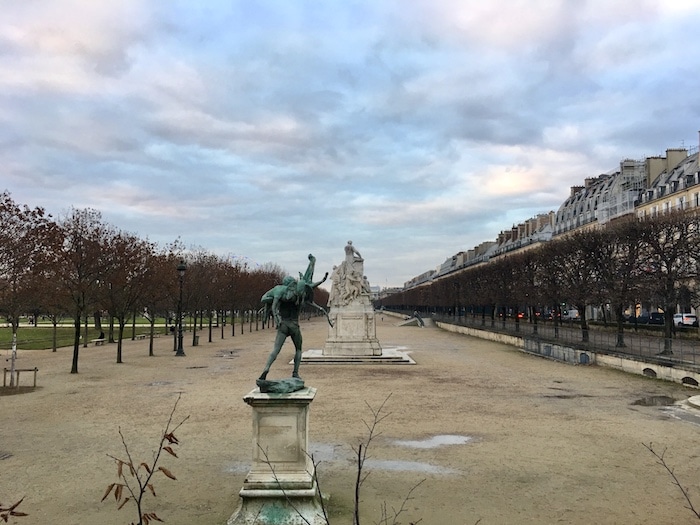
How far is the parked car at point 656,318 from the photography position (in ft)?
174

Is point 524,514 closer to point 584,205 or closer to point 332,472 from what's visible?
point 332,472

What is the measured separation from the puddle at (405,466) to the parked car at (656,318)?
49891 mm

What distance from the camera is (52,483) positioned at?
9.19 metres

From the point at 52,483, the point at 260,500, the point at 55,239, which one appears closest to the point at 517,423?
the point at 260,500

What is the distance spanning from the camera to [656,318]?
182ft

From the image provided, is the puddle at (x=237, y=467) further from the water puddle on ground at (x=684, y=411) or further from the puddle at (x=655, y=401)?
the puddle at (x=655, y=401)

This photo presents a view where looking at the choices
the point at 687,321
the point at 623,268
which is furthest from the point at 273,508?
the point at 687,321

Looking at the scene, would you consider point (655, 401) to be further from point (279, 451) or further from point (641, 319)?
point (641, 319)

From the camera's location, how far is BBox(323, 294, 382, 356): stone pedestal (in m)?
32.0

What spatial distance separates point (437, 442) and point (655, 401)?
946cm

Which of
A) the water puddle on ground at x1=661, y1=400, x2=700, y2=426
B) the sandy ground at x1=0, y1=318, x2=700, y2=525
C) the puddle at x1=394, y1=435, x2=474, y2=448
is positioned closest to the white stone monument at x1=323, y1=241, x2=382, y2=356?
the sandy ground at x1=0, y1=318, x2=700, y2=525

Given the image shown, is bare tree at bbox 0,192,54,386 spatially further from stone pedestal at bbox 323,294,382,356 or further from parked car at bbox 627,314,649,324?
parked car at bbox 627,314,649,324

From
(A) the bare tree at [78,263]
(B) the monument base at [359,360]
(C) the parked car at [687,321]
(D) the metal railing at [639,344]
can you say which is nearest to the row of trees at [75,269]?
(A) the bare tree at [78,263]

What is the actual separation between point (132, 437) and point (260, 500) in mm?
5976
